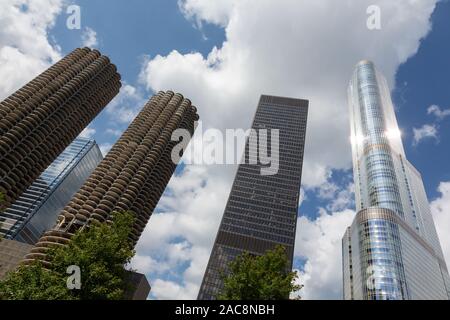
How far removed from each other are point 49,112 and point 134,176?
1515 inches

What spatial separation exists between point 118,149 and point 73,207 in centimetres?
2703

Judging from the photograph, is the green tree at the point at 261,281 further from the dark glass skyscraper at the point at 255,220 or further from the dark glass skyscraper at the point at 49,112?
the dark glass skyscraper at the point at 255,220

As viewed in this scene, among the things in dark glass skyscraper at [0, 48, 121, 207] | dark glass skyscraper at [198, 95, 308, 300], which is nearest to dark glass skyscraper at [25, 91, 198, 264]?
dark glass skyscraper at [0, 48, 121, 207]

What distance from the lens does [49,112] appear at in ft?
404

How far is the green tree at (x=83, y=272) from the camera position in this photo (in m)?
28.2

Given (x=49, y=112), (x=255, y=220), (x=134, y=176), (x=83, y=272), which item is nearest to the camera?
(x=83, y=272)

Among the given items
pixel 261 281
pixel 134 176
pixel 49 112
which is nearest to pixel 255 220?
pixel 134 176

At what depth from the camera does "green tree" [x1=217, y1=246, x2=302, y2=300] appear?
26.4 m

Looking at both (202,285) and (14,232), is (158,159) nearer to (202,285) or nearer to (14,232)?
(202,285)

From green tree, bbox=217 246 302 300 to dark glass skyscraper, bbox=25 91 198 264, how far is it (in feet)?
208

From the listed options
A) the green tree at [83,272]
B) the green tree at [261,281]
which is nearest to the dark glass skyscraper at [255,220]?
the green tree at [83,272]

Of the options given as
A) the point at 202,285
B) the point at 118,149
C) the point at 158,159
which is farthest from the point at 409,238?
the point at 118,149

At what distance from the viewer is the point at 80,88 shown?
13612 cm

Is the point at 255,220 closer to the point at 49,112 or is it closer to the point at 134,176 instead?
the point at 134,176
